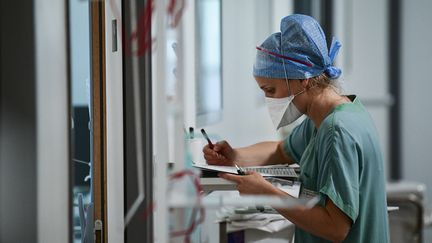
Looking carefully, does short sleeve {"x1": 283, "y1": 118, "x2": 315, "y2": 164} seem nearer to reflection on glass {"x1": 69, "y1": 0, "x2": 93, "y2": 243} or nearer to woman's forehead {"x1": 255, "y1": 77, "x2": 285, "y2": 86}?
woman's forehead {"x1": 255, "y1": 77, "x2": 285, "y2": 86}

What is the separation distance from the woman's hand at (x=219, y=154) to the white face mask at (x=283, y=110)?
0.89 feet

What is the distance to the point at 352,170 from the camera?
4.93 feet

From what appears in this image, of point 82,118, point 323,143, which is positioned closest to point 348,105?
point 323,143

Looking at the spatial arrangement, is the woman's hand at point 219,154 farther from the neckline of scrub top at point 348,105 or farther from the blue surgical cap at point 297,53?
the neckline of scrub top at point 348,105

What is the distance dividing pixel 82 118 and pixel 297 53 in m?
0.67

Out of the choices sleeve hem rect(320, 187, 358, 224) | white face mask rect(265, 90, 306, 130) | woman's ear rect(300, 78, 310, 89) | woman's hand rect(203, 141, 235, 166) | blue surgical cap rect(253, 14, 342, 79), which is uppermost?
blue surgical cap rect(253, 14, 342, 79)

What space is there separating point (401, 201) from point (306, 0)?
10.6ft

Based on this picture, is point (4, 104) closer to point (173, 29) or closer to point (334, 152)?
point (173, 29)

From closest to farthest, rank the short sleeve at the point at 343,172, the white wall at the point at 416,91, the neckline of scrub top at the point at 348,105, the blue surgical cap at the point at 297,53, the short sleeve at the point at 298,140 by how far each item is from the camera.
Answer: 1. the short sleeve at the point at 343,172
2. the neckline of scrub top at the point at 348,105
3. the blue surgical cap at the point at 297,53
4. the short sleeve at the point at 298,140
5. the white wall at the point at 416,91

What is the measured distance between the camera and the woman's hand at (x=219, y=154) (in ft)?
6.61

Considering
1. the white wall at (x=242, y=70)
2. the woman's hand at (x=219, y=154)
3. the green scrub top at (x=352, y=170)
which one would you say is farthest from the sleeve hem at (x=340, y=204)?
the white wall at (x=242, y=70)

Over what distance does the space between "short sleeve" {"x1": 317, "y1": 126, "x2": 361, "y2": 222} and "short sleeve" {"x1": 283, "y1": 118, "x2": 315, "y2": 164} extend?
1.25 feet

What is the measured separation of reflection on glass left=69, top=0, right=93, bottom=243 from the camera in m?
1.74

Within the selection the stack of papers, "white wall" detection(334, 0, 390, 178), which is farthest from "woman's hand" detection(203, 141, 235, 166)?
"white wall" detection(334, 0, 390, 178)
